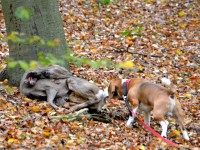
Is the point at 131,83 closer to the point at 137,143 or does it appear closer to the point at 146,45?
the point at 137,143

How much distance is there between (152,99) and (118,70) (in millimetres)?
3770

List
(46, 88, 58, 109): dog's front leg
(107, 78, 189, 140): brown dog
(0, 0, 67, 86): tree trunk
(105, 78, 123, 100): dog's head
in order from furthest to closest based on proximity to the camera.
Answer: (0, 0, 67, 86): tree trunk → (105, 78, 123, 100): dog's head → (46, 88, 58, 109): dog's front leg → (107, 78, 189, 140): brown dog

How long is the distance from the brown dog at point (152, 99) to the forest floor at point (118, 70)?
328mm

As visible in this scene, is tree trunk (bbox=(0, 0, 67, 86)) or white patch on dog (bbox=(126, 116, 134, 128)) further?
tree trunk (bbox=(0, 0, 67, 86))

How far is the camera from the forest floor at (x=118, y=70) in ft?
21.8

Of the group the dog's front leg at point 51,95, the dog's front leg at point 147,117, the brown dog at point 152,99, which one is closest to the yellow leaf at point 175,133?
the brown dog at point 152,99

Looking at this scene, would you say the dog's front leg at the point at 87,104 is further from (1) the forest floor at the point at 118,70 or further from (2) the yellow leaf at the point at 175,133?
(2) the yellow leaf at the point at 175,133

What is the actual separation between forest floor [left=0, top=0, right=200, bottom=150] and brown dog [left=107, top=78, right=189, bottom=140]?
0.33 metres

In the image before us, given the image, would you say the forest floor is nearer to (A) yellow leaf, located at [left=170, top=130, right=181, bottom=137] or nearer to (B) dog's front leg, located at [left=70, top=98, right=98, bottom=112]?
(A) yellow leaf, located at [left=170, top=130, right=181, bottom=137]

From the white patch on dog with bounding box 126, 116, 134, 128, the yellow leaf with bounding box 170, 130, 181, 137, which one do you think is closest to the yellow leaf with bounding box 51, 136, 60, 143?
the white patch on dog with bounding box 126, 116, 134, 128

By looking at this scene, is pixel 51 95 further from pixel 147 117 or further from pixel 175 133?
pixel 175 133

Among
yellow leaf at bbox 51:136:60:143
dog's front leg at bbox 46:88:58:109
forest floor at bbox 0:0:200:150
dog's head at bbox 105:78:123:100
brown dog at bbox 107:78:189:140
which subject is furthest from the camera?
dog's head at bbox 105:78:123:100

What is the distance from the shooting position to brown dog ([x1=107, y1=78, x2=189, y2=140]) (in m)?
7.32

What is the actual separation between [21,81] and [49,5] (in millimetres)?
1668
